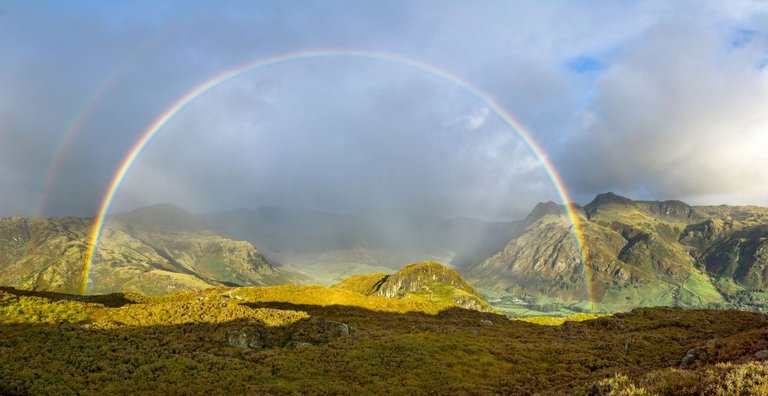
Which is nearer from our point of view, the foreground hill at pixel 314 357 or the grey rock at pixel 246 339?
the foreground hill at pixel 314 357

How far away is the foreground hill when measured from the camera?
26875 millimetres

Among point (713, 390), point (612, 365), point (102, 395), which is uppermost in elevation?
point (713, 390)

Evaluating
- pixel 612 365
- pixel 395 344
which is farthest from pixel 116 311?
pixel 612 365

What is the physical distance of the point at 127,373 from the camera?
103 feet

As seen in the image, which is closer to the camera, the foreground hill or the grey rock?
the foreground hill

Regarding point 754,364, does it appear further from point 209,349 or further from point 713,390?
point 209,349

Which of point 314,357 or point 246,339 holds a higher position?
point 246,339

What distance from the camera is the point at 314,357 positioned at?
39.0 metres

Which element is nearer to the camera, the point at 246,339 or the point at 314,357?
the point at 314,357

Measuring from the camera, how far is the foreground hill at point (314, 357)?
26875 millimetres

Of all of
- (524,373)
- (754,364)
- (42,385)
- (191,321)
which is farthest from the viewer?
(191,321)

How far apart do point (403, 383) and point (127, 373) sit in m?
21.1

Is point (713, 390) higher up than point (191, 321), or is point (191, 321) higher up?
point (713, 390)

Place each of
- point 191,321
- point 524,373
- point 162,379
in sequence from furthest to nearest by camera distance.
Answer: point 191,321 < point 524,373 < point 162,379
